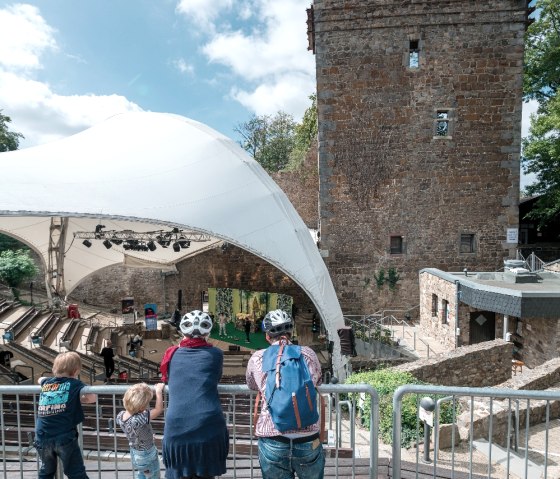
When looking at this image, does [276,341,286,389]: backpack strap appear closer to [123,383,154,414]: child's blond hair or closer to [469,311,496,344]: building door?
[123,383,154,414]: child's blond hair

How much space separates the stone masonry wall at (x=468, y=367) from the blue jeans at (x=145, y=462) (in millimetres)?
5807

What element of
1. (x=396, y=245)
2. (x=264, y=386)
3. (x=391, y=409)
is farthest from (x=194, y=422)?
(x=396, y=245)

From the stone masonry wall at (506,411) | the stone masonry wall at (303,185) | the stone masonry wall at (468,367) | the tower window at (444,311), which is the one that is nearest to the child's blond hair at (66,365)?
the stone masonry wall at (506,411)

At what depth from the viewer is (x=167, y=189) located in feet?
28.4

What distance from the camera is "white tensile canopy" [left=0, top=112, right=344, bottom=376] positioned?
7707 mm

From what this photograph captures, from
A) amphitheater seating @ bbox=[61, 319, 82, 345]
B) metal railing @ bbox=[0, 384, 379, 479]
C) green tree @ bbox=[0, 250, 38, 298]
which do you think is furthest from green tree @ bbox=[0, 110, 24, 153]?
metal railing @ bbox=[0, 384, 379, 479]

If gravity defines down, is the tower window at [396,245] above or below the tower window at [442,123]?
below

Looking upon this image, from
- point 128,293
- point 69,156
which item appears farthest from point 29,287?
point 69,156

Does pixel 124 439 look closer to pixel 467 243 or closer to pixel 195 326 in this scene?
pixel 195 326

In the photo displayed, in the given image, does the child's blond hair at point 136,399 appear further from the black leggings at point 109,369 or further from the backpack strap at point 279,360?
the black leggings at point 109,369

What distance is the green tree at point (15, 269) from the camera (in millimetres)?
18906

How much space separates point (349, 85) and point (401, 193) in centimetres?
453

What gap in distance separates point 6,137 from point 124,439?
30001 mm

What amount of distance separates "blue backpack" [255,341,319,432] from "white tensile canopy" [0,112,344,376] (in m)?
5.73
